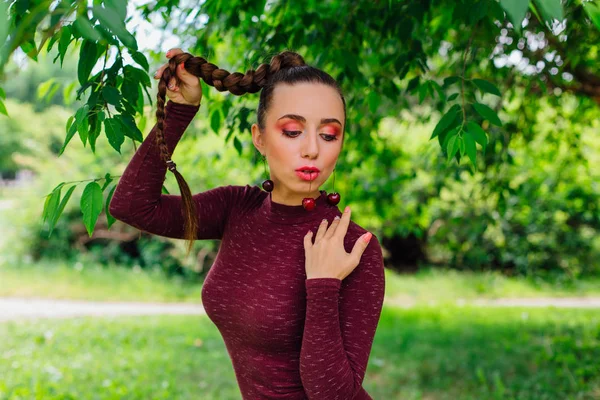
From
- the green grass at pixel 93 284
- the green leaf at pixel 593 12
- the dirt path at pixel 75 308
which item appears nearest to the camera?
the green leaf at pixel 593 12

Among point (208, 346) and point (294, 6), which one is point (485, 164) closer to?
point (294, 6)

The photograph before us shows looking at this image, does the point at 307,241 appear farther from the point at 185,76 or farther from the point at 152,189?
the point at 185,76

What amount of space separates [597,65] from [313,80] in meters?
3.59

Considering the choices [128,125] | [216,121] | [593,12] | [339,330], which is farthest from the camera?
[216,121]

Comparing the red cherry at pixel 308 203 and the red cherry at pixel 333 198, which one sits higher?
the red cherry at pixel 333 198

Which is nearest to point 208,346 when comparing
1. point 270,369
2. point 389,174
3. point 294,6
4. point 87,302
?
point 389,174

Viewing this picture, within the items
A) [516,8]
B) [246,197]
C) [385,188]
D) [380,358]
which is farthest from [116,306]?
[516,8]

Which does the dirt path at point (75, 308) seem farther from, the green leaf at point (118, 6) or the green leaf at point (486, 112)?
the green leaf at point (118, 6)

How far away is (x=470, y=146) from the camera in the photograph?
179 centimetres

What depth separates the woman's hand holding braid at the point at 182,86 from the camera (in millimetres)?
1707

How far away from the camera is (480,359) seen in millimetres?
5566

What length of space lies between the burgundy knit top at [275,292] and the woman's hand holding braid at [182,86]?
0.02m

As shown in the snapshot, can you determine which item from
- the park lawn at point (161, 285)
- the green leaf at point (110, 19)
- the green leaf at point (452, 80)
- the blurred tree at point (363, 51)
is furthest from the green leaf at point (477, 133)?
the park lawn at point (161, 285)

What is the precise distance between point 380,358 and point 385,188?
1.75 metres
